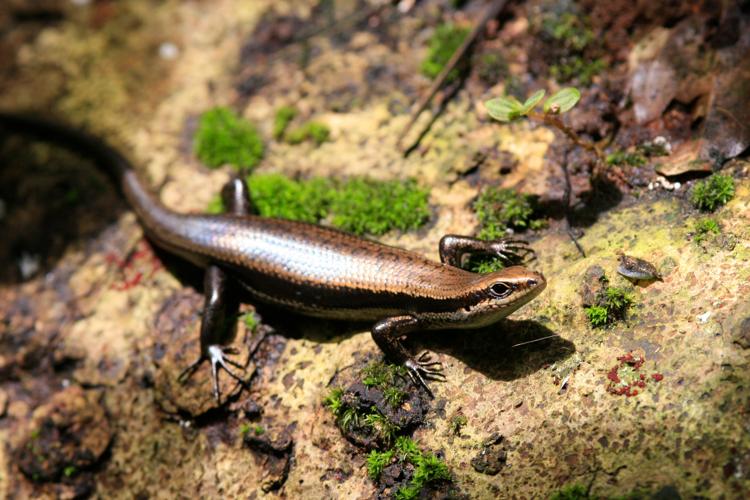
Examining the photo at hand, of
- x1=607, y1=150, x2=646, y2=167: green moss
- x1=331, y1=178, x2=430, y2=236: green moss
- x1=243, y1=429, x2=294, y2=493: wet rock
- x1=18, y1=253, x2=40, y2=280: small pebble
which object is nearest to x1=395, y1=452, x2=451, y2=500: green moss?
x1=243, y1=429, x2=294, y2=493: wet rock

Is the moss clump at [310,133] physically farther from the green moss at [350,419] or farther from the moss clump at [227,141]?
the green moss at [350,419]

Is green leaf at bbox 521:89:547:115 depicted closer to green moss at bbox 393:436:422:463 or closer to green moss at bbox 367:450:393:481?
green moss at bbox 393:436:422:463

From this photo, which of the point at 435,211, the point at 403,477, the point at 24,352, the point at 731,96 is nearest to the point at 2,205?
the point at 24,352

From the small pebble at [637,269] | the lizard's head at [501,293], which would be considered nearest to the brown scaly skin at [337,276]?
the lizard's head at [501,293]

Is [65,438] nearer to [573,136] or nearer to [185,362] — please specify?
[185,362]

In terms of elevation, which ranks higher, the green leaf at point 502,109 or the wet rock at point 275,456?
the green leaf at point 502,109

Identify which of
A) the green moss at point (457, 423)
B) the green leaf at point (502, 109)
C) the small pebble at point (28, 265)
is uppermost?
the green leaf at point (502, 109)

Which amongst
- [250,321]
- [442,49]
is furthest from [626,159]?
[250,321]

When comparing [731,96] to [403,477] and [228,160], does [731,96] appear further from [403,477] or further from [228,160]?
[228,160]
